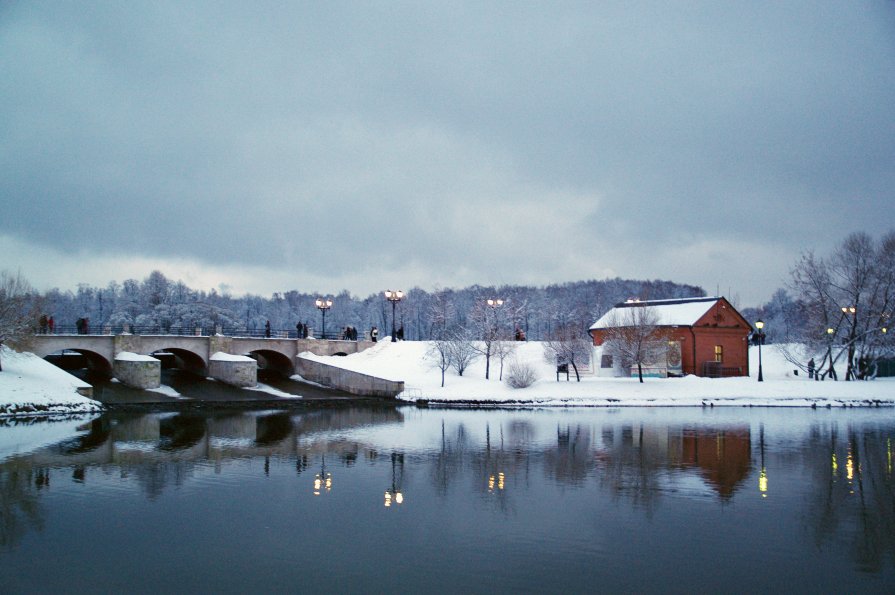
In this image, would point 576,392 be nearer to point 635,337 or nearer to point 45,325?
point 635,337

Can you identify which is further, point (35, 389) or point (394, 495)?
point (35, 389)

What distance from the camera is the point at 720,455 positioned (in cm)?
2069

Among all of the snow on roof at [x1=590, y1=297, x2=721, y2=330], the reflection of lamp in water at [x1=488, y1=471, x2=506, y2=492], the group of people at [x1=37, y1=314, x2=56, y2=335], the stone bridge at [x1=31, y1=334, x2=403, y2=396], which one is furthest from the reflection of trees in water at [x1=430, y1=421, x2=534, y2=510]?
the group of people at [x1=37, y1=314, x2=56, y2=335]

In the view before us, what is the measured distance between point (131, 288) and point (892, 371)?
113674 mm

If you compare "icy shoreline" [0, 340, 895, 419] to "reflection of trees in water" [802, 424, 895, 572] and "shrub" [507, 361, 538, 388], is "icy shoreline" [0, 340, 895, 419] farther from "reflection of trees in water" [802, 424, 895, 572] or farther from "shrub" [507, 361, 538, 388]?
"reflection of trees in water" [802, 424, 895, 572]

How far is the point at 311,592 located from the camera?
31.1ft

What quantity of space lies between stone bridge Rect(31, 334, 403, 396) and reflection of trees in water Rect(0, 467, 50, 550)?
77.6 ft

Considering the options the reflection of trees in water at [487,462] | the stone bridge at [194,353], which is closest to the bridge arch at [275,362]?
the stone bridge at [194,353]

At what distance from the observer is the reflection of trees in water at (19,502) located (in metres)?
12.4

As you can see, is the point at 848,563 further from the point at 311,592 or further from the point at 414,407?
Answer: the point at 414,407

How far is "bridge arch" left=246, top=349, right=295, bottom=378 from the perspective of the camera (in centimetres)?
5141

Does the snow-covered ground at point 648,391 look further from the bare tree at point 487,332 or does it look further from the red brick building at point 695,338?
the red brick building at point 695,338

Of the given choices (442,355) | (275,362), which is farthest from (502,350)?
(275,362)

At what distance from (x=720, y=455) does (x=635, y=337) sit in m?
22.5
